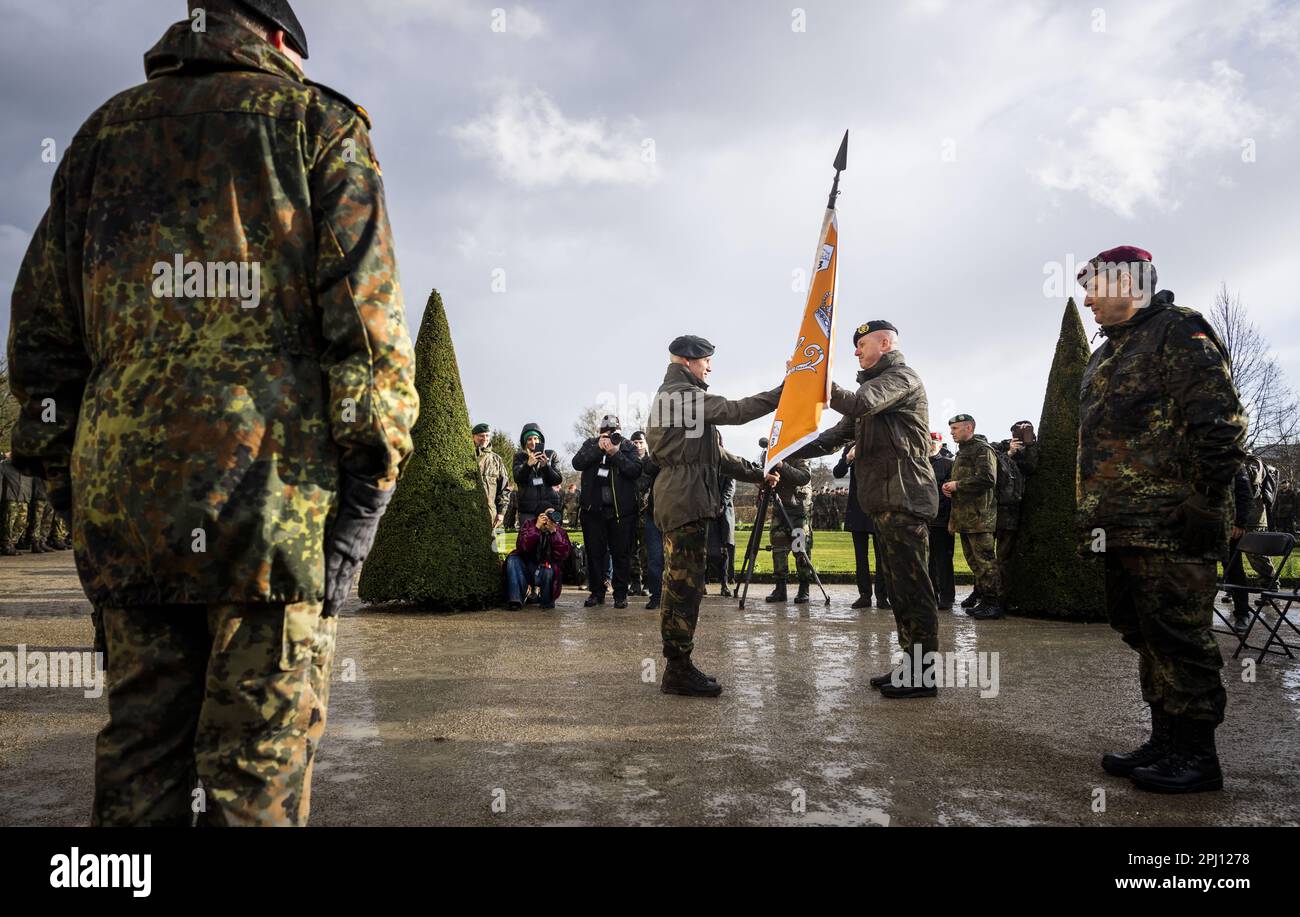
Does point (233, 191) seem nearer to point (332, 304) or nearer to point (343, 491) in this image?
point (332, 304)

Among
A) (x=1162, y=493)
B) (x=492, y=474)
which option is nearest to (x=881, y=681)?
(x=1162, y=493)

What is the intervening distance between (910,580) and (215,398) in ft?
16.3

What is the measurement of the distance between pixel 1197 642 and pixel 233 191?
4.45m

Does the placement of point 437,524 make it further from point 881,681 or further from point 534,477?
point 881,681

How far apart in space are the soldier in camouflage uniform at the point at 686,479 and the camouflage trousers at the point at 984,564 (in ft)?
18.3


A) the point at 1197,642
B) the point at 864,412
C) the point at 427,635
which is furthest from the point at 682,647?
the point at 427,635

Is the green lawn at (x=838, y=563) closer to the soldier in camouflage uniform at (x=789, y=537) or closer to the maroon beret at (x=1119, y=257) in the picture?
the soldier in camouflage uniform at (x=789, y=537)

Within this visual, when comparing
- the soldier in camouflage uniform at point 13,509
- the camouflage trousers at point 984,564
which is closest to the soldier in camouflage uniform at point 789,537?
the camouflage trousers at point 984,564

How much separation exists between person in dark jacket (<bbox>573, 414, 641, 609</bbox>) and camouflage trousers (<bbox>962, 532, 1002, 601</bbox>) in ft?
14.1

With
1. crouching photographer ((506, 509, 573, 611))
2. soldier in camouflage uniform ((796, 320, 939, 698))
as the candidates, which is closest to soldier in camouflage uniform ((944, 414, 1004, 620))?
soldier in camouflage uniform ((796, 320, 939, 698))

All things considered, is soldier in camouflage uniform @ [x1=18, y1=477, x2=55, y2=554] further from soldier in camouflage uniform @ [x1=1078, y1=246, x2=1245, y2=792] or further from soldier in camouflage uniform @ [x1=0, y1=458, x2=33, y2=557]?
soldier in camouflage uniform @ [x1=1078, y1=246, x2=1245, y2=792]

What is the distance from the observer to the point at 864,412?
19.3 ft

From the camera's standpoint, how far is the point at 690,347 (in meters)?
6.26

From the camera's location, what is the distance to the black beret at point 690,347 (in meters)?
6.26
